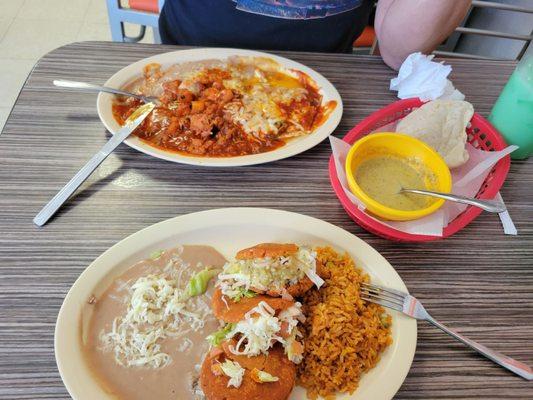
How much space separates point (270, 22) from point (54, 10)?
13.4 ft

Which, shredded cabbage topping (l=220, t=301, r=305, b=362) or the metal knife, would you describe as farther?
the metal knife

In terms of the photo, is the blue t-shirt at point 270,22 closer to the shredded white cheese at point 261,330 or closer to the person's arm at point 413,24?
the person's arm at point 413,24

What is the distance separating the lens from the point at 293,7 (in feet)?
6.55

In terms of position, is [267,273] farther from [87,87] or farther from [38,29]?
[38,29]

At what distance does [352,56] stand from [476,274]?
1290 mm

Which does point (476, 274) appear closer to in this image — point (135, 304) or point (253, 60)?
point (135, 304)

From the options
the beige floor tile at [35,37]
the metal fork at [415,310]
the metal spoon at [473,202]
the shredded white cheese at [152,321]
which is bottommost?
the beige floor tile at [35,37]

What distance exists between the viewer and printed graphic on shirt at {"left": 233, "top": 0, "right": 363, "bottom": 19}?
6.52 feet

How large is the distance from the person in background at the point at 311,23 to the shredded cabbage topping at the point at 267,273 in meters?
1.34

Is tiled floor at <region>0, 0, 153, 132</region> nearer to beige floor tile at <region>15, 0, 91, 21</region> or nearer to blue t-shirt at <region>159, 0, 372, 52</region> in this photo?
beige floor tile at <region>15, 0, 91, 21</region>

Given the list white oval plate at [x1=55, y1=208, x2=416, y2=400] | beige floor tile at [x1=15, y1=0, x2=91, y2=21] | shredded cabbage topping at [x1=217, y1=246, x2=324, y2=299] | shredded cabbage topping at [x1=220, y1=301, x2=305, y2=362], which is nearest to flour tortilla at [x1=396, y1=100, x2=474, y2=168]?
white oval plate at [x1=55, y1=208, x2=416, y2=400]

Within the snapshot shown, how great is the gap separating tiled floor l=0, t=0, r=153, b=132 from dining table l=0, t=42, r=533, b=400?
2.77 meters

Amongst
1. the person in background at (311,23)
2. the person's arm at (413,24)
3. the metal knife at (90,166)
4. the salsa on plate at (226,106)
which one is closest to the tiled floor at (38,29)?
the person in background at (311,23)

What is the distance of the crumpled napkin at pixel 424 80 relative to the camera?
5.83 feet
